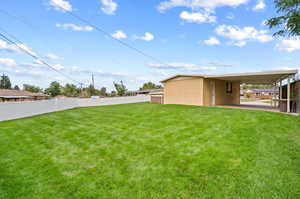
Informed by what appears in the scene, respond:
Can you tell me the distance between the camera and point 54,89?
172 ft

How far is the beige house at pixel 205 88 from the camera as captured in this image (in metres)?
12.1

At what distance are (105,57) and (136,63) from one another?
12.7 feet

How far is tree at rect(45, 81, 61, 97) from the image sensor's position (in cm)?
5247

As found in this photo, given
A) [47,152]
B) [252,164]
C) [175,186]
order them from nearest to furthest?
[175,186] → [252,164] → [47,152]

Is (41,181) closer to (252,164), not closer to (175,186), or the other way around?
(175,186)

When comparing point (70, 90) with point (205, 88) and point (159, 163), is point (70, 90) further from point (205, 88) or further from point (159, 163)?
point (159, 163)

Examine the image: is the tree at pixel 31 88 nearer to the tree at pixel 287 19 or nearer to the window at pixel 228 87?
the window at pixel 228 87

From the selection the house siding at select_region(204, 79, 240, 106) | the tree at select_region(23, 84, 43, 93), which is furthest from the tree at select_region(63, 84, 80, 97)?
the house siding at select_region(204, 79, 240, 106)

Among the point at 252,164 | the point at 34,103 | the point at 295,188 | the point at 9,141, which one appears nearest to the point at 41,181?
the point at 9,141

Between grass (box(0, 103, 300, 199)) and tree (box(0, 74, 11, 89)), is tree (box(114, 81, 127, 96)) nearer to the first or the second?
grass (box(0, 103, 300, 199))

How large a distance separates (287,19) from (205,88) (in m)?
5.85

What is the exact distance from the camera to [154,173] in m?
3.29

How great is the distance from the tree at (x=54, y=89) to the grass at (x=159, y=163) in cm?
5307

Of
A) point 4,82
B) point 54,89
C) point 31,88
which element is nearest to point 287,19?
point 54,89
